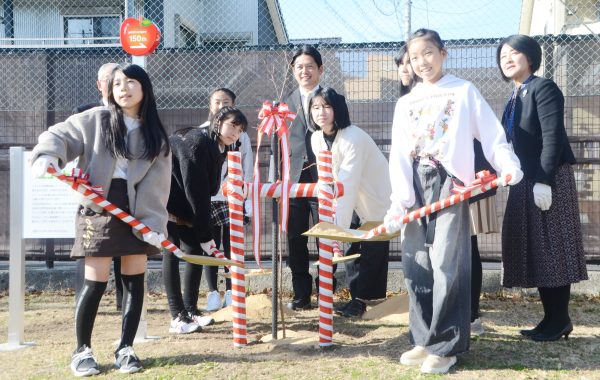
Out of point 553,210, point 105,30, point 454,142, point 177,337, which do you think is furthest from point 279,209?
point 105,30

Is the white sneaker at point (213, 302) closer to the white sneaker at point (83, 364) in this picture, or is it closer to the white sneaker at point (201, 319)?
the white sneaker at point (201, 319)

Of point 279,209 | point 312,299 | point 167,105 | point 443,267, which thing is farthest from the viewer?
point 167,105

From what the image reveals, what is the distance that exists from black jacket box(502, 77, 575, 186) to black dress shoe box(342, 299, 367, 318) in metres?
1.62

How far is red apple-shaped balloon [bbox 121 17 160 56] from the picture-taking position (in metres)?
6.25

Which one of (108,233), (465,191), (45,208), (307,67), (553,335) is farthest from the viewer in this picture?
(45,208)

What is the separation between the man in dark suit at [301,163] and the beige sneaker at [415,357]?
1.65m

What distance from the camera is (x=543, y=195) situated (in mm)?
3803

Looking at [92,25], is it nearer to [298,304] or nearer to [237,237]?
[298,304]

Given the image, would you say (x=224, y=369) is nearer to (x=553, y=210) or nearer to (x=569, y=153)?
(x=553, y=210)

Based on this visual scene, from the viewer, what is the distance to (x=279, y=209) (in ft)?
13.9

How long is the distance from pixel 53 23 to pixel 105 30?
989mm

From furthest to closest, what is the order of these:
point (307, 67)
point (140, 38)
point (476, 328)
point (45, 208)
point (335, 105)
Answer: point (140, 38) → point (45, 208) → point (307, 67) → point (335, 105) → point (476, 328)

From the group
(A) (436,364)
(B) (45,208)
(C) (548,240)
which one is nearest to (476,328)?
(C) (548,240)

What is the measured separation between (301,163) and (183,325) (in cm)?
142
